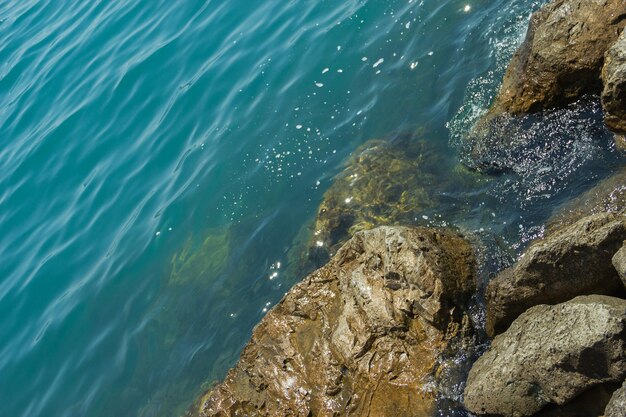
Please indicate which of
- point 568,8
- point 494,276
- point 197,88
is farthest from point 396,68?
point 494,276

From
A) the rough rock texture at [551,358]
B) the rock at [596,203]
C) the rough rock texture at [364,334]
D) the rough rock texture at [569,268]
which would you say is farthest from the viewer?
the rock at [596,203]

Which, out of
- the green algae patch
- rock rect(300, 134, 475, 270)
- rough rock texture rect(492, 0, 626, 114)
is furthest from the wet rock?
the green algae patch

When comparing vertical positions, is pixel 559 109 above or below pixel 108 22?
below

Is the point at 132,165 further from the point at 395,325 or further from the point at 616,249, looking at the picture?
the point at 616,249

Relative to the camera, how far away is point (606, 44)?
272 inches

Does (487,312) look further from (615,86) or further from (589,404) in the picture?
(615,86)

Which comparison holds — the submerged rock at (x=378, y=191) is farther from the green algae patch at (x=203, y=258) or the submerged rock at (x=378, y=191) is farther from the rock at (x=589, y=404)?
the rock at (x=589, y=404)

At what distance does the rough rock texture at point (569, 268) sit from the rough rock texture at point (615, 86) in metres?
1.54

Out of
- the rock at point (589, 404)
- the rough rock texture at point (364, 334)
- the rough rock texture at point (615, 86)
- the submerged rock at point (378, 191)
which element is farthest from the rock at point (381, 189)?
the rock at point (589, 404)

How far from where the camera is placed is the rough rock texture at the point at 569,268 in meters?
5.16

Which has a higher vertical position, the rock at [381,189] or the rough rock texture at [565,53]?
the rough rock texture at [565,53]

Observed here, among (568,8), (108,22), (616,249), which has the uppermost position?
(108,22)

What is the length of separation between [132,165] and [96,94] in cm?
344

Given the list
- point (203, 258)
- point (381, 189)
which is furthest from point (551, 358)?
point (203, 258)
